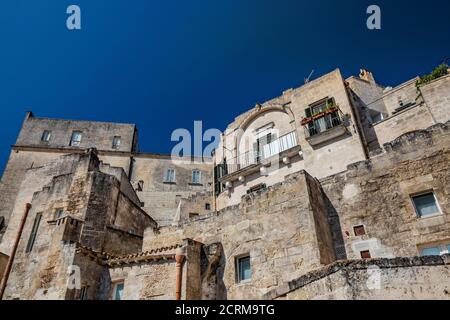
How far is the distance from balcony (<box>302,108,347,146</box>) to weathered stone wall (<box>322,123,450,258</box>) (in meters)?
4.69

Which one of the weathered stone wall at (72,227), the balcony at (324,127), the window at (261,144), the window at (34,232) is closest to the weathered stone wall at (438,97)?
the balcony at (324,127)

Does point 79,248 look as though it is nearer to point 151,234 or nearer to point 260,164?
point 151,234

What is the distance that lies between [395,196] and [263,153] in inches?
381

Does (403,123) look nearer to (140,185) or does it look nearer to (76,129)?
(140,185)

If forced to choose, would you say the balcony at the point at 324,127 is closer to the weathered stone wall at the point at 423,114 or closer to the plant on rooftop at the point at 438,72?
the weathered stone wall at the point at 423,114

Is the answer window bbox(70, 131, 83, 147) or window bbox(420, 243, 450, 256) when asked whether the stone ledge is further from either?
window bbox(70, 131, 83, 147)

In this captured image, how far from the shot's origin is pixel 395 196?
38.7 feet

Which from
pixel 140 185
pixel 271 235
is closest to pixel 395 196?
pixel 271 235

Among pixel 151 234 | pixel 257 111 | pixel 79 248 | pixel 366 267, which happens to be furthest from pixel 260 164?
pixel 366 267

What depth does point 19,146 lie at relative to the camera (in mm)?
31750

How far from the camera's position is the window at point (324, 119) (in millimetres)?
17938
